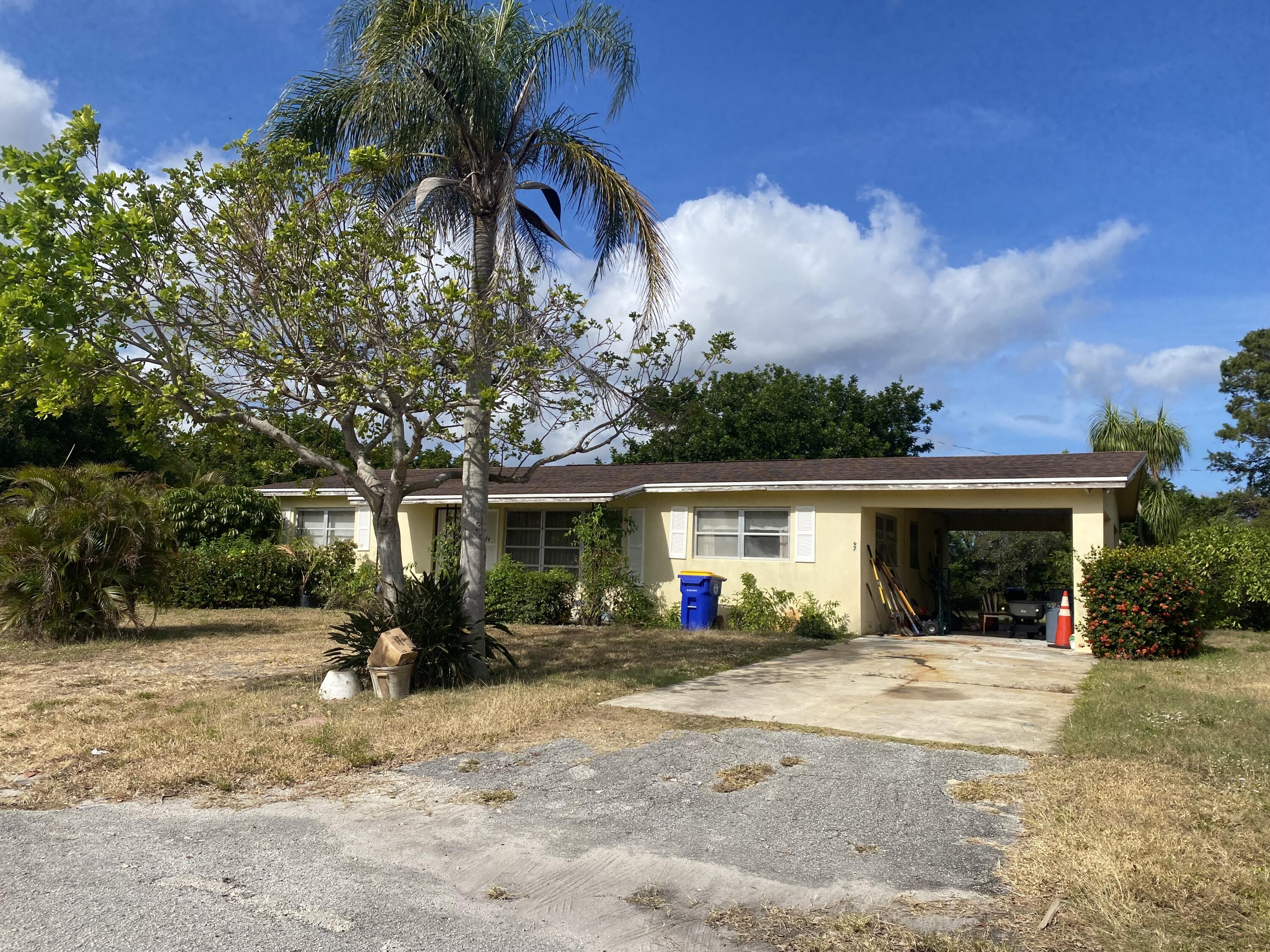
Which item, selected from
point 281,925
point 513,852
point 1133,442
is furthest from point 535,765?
point 1133,442

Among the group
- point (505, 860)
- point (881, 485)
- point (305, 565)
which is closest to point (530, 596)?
point (305, 565)

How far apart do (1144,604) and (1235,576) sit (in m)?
5.65

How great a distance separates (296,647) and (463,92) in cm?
832

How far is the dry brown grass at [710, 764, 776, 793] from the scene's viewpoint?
6.13 metres

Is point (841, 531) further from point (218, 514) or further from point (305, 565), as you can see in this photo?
point (218, 514)

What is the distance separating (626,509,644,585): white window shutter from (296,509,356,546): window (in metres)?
7.91

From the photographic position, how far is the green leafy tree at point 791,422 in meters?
33.0

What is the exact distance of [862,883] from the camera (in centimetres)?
445

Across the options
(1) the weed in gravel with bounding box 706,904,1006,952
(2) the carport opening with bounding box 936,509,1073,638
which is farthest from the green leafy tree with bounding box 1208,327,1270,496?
(1) the weed in gravel with bounding box 706,904,1006,952

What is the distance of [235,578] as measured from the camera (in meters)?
20.7

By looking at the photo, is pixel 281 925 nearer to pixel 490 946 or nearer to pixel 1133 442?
pixel 490 946

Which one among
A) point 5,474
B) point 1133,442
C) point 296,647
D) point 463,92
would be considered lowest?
point 296,647

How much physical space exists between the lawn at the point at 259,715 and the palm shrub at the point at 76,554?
0.45 metres

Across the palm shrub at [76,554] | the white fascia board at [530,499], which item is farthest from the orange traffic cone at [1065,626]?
the palm shrub at [76,554]
